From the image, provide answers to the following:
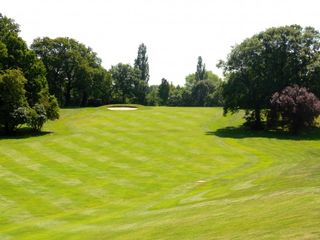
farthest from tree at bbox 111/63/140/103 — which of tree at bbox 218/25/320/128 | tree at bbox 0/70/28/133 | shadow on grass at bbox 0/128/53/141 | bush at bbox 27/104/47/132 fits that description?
tree at bbox 0/70/28/133

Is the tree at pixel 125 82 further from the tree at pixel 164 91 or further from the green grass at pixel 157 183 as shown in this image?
the green grass at pixel 157 183

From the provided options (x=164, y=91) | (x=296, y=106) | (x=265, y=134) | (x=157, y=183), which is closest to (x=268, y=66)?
(x=296, y=106)

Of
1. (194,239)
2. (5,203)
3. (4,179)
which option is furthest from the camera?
(4,179)

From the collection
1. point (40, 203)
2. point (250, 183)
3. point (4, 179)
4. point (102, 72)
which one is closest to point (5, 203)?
point (40, 203)

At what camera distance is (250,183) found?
26453mm

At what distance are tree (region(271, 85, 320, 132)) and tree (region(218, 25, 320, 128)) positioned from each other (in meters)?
3.75

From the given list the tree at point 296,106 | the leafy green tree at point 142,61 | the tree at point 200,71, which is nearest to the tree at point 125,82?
the leafy green tree at point 142,61

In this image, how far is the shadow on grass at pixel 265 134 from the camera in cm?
5394

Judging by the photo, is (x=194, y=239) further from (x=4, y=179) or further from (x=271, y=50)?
(x=271, y=50)

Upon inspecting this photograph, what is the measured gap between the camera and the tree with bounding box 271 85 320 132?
5391 cm

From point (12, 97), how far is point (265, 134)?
31.4 metres

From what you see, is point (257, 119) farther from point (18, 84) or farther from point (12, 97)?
point (12, 97)

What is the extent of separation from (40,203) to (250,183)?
Answer: 1222 cm

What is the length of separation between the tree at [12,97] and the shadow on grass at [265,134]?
23159 millimetres
